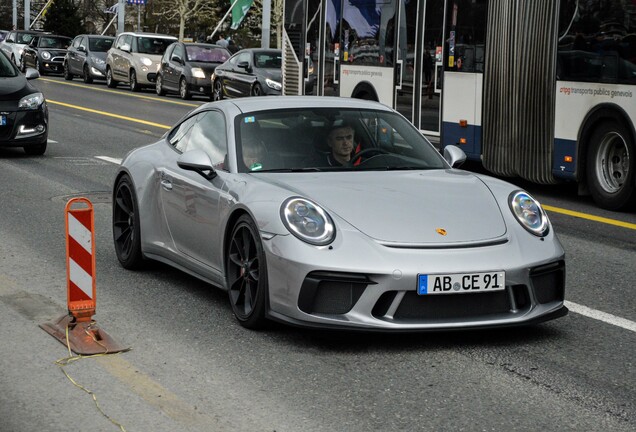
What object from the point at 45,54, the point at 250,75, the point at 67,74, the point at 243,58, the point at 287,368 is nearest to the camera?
the point at 287,368

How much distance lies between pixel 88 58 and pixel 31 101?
26.1 m

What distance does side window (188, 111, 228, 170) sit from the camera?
308 inches

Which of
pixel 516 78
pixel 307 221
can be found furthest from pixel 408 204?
pixel 516 78

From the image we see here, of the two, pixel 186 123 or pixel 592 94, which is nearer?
pixel 186 123

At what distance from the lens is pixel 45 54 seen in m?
48.7

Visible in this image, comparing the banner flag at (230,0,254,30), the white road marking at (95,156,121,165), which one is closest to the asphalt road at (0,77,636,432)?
the white road marking at (95,156,121,165)

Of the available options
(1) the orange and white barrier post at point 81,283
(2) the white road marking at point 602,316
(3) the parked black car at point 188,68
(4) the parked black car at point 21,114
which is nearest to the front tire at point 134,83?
(3) the parked black car at point 188,68

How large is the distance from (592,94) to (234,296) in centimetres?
694

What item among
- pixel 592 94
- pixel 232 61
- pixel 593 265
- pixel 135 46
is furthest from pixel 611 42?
pixel 135 46

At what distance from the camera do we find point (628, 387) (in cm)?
598

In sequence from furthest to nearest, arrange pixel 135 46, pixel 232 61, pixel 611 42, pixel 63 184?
pixel 135 46 → pixel 232 61 → pixel 63 184 → pixel 611 42

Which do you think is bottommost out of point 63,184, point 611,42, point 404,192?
point 63,184

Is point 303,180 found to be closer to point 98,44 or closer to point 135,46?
point 135,46

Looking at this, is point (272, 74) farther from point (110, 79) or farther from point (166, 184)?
point (166, 184)
